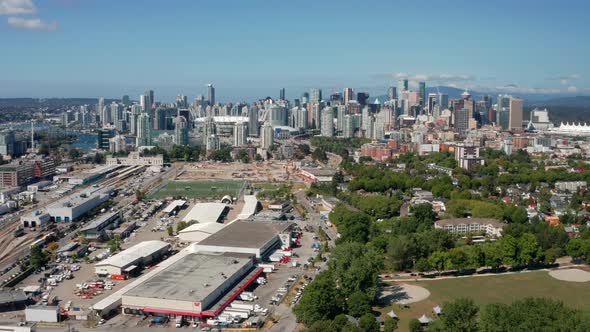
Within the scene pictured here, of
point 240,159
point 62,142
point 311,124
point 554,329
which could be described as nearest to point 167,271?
point 554,329

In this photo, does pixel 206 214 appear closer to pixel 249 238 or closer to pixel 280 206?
pixel 280 206

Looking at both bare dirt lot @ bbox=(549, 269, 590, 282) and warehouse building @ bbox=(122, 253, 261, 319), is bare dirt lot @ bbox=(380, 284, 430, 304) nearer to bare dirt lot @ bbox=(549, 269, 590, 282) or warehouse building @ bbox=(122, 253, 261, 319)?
warehouse building @ bbox=(122, 253, 261, 319)

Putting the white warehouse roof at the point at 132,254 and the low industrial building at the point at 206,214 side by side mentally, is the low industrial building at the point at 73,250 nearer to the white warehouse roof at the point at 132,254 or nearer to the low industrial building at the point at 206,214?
the white warehouse roof at the point at 132,254

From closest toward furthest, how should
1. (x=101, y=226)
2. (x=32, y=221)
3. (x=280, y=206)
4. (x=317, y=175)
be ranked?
(x=101, y=226) → (x=32, y=221) → (x=280, y=206) → (x=317, y=175)

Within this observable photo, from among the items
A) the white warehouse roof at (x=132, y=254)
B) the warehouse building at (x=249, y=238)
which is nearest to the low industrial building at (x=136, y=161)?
the warehouse building at (x=249, y=238)

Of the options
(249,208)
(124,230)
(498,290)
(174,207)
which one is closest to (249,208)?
(249,208)

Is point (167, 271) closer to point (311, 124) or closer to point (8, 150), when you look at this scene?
point (8, 150)
